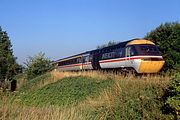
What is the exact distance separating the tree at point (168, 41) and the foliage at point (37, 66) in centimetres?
1714

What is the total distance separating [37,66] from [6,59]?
21.8 ft

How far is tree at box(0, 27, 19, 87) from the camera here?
41.2 m

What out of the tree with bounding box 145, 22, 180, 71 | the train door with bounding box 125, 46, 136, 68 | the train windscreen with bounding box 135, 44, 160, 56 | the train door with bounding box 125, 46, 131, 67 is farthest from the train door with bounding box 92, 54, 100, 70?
the train windscreen with bounding box 135, 44, 160, 56

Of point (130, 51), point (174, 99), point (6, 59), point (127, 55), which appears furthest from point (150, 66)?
point (6, 59)

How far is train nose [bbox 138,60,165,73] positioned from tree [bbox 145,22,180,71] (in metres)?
3.72

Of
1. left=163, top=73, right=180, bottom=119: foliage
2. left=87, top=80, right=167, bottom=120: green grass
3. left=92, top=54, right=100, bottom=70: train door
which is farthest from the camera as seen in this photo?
left=92, top=54, right=100, bottom=70: train door

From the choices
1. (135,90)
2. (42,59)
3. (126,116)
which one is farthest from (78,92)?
(42,59)

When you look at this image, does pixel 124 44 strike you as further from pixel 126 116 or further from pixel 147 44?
pixel 126 116

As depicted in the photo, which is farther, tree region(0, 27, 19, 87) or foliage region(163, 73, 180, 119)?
tree region(0, 27, 19, 87)

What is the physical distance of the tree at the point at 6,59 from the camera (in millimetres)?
41181

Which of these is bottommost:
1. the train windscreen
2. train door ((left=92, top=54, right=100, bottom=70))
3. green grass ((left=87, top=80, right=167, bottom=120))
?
green grass ((left=87, top=80, right=167, bottom=120))

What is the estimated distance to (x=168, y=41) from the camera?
3234cm

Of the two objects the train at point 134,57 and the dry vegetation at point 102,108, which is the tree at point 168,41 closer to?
the train at point 134,57

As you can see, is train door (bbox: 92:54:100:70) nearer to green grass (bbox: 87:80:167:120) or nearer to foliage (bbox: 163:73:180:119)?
green grass (bbox: 87:80:167:120)
